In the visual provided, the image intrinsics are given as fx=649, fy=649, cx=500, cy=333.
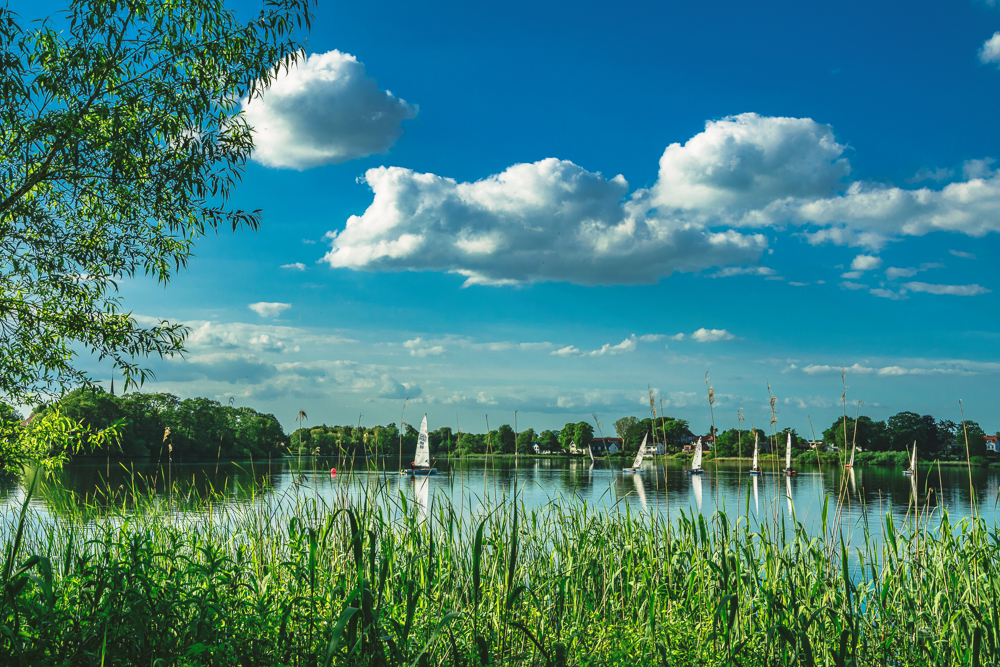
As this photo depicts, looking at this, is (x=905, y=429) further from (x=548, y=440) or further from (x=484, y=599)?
(x=484, y=599)

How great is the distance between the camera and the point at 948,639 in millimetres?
4230

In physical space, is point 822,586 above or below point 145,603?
below

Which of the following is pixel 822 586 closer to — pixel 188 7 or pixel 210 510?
pixel 210 510

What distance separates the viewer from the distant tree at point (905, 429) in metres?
73.1

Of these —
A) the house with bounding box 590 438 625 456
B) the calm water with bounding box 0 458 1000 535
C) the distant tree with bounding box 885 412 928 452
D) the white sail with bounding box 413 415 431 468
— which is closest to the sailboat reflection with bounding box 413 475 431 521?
the calm water with bounding box 0 458 1000 535

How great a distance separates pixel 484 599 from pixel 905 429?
87.0 metres

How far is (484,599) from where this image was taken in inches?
160

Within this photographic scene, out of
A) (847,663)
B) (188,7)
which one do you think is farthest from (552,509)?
(188,7)

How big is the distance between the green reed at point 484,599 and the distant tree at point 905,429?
7934 cm

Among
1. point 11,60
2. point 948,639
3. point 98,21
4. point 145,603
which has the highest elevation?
point 98,21

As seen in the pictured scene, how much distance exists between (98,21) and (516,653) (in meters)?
8.51

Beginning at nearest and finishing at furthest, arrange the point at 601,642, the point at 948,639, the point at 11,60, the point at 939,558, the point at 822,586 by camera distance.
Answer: the point at 601,642 < the point at 948,639 < the point at 822,586 < the point at 939,558 < the point at 11,60

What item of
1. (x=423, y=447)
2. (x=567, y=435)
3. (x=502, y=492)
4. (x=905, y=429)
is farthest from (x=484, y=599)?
(x=567, y=435)

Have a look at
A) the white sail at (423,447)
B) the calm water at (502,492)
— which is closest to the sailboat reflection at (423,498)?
the calm water at (502,492)
